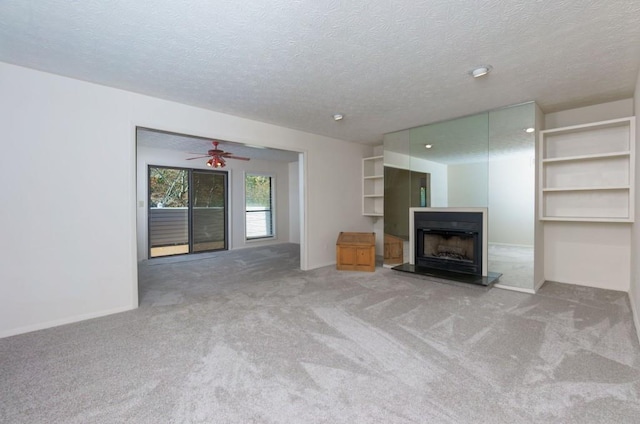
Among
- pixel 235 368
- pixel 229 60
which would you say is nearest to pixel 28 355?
pixel 235 368

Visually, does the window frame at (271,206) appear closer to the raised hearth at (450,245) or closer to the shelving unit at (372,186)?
the shelving unit at (372,186)

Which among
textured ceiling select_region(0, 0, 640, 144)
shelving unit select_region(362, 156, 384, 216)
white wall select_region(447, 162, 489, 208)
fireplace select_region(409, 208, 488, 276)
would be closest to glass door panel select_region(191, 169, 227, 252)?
shelving unit select_region(362, 156, 384, 216)

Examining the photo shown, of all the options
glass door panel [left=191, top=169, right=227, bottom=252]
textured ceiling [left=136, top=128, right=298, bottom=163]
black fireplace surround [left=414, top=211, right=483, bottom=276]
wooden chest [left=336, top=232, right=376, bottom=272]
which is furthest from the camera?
glass door panel [left=191, top=169, right=227, bottom=252]

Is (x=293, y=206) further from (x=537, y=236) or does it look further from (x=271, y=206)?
(x=537, y=236)

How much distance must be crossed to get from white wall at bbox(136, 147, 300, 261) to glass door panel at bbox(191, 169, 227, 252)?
0.59ft

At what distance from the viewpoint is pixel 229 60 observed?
2.37m

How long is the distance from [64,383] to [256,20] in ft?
8.81

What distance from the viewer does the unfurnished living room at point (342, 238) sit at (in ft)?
5.64

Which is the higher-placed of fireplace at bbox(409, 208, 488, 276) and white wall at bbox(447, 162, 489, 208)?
white wall at bbox(447, 162, 489, 208)

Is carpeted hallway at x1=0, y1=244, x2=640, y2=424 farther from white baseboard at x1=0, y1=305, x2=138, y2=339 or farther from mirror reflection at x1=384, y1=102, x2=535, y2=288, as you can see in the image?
mirror reflection at x1=384, y1=102, x2=535, y2=288

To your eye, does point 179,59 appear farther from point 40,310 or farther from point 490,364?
point 490,364

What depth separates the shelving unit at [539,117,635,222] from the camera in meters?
3.29

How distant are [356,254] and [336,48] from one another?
3.33m

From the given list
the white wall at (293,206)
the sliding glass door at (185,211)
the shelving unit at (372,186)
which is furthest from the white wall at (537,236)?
the sliding glass door at (185,211)
